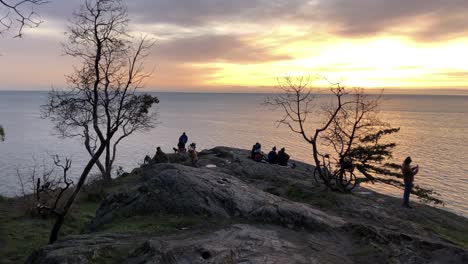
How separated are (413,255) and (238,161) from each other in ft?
69.8

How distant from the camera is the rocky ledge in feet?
32.1

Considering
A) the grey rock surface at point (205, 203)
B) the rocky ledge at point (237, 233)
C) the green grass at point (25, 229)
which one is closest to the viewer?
the rocky ledge at point (237, 233)

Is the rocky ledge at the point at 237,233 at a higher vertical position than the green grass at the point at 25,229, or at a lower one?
higher

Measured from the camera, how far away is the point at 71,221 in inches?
885

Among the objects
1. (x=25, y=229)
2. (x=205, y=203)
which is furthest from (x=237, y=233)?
(x=25, y=229)

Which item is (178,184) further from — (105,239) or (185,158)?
(185,158)

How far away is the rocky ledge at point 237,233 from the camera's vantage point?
979cm

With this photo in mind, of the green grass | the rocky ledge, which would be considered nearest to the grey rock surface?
the rocky ledge

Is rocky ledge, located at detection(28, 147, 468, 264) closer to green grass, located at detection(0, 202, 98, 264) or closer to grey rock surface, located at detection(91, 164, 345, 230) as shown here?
grey rock surface, located at detection(91, 164, 345, 230)

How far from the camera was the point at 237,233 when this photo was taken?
11.4 meters

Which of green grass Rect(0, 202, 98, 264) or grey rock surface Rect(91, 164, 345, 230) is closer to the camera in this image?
grey rock surface Rect(91, 164, 345, 230)

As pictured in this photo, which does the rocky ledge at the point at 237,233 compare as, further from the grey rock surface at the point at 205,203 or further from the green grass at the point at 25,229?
the green grass at the point at 25,229

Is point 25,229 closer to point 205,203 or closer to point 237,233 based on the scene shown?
point 205,203

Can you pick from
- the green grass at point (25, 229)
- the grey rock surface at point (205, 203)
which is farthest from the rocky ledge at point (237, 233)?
the green grass at point (25, 229)
